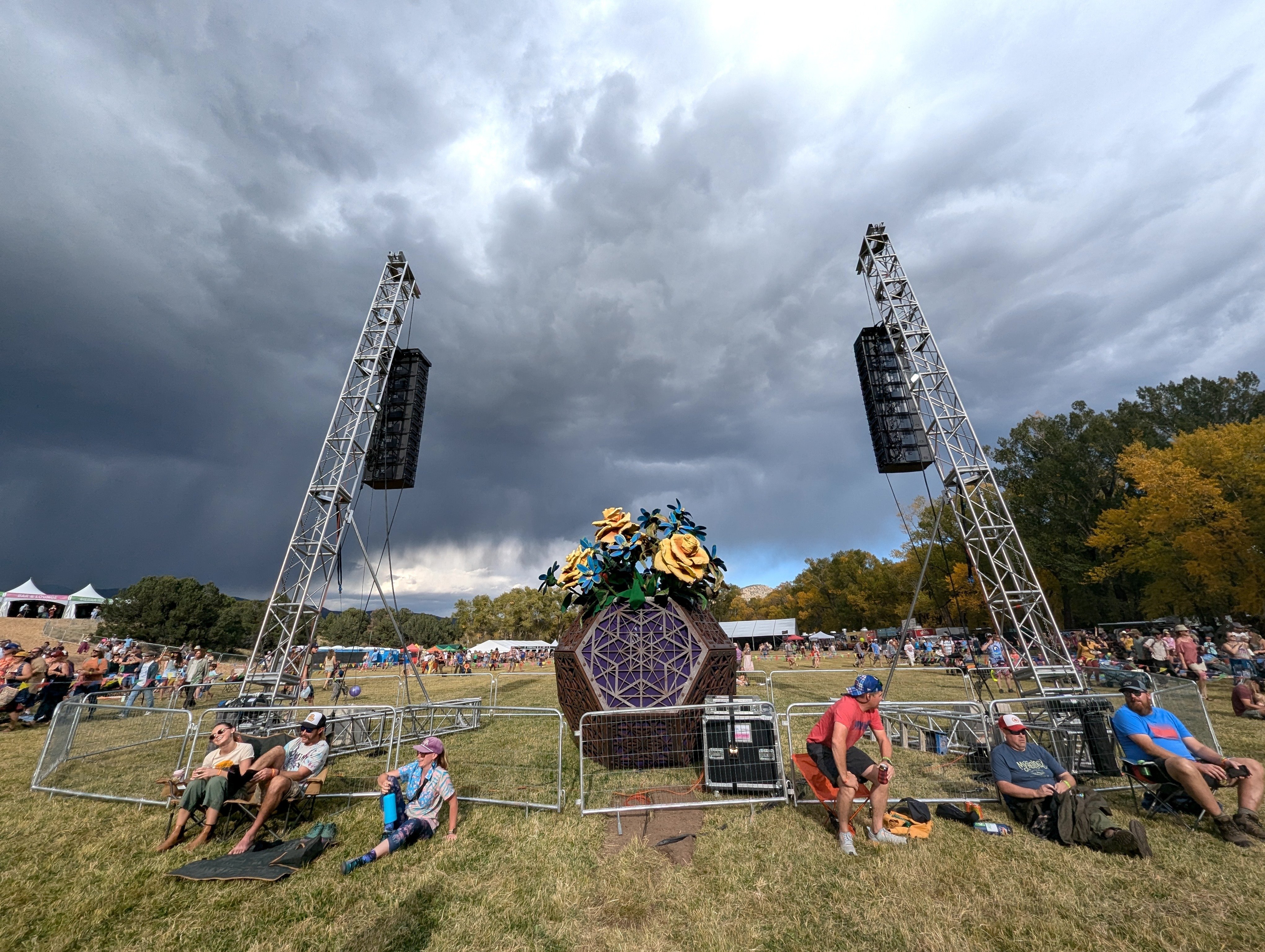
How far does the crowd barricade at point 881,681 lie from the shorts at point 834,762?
290 centimetres

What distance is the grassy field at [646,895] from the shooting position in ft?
11.6

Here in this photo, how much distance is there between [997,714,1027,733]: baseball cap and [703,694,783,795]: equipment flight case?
7.55 ft

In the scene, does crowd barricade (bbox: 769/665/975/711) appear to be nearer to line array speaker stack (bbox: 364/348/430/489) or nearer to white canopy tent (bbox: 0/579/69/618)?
line array speaker stack (bbox: 364/348/430/489)

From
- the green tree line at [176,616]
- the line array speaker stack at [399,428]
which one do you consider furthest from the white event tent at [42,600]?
the line array speaker stack at [399,428]

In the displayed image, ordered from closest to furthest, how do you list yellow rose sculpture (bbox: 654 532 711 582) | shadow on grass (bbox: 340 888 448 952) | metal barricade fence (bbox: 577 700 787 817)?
shadow on grass (bbox: 340 888 448 952), metal barricade fence (bbox: 577 700 787 817), yellow rose sculpture (bbox: 654 532 711 582)

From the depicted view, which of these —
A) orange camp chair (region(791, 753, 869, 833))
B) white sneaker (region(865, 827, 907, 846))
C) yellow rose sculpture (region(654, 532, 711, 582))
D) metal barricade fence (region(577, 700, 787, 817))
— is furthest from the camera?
yellow rose sculpture (region(654, 532, 711, 582))

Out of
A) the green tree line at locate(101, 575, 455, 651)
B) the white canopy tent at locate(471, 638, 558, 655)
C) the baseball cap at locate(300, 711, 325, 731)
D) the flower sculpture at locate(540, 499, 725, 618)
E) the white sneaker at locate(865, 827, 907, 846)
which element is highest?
the green tree line at locate(101, 575, 455, 651)

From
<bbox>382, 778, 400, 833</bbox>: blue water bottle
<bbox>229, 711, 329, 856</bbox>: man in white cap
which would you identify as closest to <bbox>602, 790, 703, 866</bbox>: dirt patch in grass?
<bbox>382, 778, 400, 833</bbox>: blue water bottle

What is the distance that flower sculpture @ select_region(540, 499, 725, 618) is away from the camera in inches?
312

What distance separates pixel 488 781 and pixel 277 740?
2663mm

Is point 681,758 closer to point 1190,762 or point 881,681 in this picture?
point 1190,762

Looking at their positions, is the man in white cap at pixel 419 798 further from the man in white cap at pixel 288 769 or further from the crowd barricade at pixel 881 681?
the crowd barricade at pixel 881 681

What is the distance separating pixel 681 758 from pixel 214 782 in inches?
214

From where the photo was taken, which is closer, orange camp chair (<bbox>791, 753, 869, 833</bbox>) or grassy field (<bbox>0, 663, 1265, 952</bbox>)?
grassy field (<bbox>0, 663, 1265, 952</bbox>)
